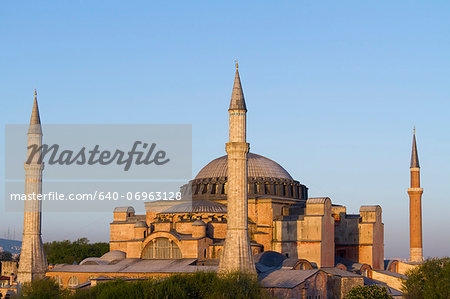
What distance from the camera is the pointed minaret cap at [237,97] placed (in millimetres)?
41469

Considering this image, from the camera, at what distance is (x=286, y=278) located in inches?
1656

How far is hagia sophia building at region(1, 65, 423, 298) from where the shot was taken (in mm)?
41219

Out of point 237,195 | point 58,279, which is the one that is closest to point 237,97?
point 237,195

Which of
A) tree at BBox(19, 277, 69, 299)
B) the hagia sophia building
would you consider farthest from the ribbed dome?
tree at BBox(19, 277, 69, 299)

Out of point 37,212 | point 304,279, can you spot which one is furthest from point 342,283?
point 37,212

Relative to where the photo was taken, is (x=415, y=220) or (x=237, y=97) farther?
(x=415, y=220)

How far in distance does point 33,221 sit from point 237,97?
16643 mm

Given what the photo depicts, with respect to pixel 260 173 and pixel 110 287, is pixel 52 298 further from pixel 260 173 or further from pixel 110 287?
pixel 260 173

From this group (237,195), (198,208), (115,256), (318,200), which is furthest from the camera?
(198,208)

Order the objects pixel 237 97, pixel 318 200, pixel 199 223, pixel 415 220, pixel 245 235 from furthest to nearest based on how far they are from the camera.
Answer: pixel 415 220
pixel 318 200
pixel 199 223
pixel 237 97
pixel 245 235

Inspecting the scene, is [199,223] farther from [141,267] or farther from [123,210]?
[123,210]

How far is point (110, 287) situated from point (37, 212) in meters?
13.1

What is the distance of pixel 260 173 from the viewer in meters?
56.5

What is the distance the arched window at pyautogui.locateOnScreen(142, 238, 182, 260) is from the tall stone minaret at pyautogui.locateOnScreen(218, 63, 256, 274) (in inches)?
359
